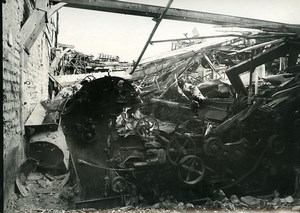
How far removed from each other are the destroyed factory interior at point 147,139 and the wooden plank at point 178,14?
0.02 m

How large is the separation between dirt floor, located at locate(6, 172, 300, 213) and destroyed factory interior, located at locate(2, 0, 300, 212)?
0.06ft

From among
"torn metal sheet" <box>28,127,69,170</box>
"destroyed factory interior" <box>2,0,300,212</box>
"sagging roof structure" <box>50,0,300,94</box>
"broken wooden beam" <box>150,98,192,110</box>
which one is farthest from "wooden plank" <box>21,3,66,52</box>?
"broken wooden beam" <box>150,98,192,110</box>

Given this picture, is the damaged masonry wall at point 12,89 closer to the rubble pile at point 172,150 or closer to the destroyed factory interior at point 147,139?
the destroyed factory interior at point 147,139

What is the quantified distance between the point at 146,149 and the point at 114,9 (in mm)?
2599

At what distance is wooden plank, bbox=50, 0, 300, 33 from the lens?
13.5ft

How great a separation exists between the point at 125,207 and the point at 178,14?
3.52 meters

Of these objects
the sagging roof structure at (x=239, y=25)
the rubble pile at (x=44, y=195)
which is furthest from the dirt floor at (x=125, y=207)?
the sagging roof structure at (x=239, y=25)

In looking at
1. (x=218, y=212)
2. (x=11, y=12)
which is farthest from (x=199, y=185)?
(x=11, y=12)

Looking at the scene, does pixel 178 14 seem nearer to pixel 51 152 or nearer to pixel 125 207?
pixel 125 207

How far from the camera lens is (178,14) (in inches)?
174

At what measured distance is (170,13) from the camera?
4.38m

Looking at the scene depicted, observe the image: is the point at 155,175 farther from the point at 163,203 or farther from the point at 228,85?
the point at 228,85

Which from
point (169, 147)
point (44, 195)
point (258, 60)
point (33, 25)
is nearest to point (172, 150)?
point (169, 147)

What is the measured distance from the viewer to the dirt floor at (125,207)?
142 inches
